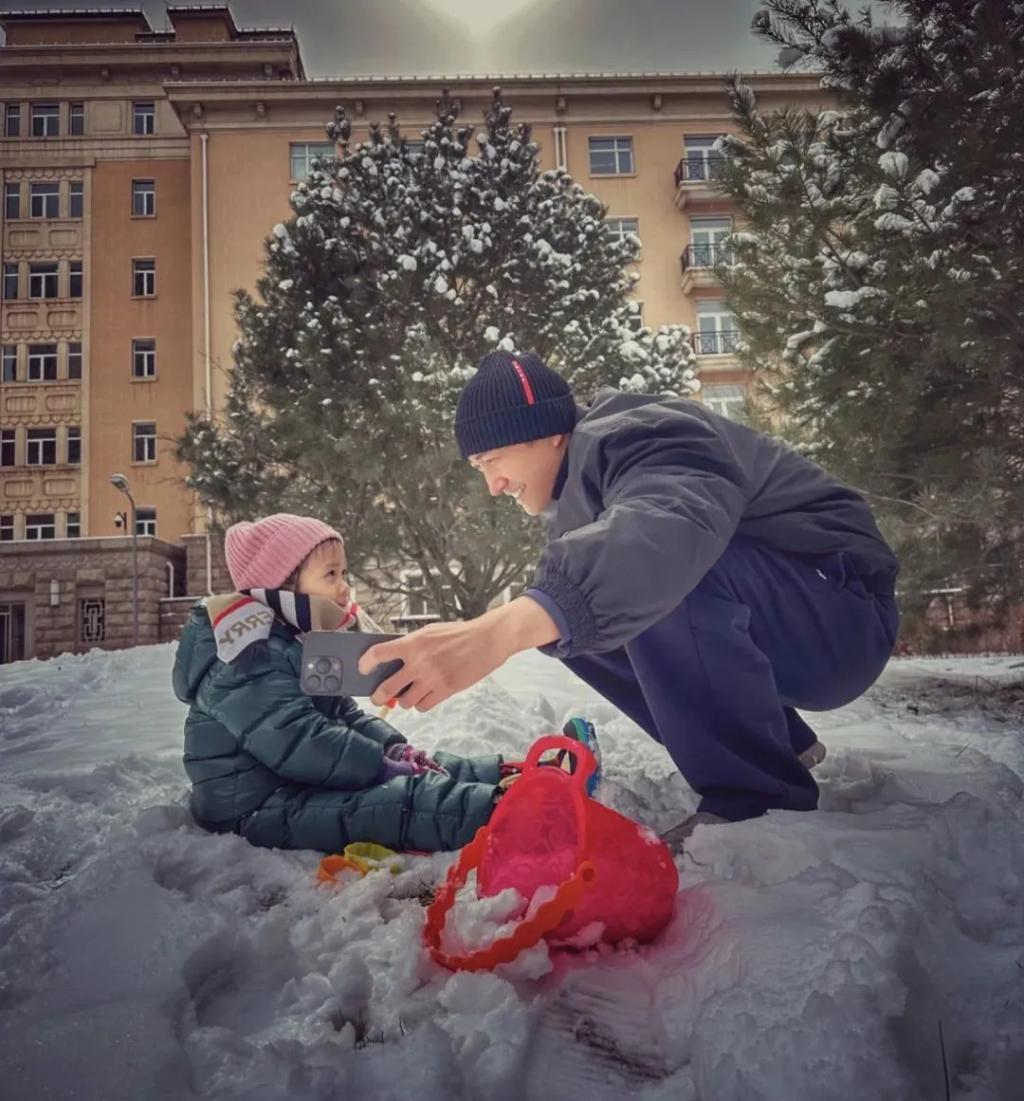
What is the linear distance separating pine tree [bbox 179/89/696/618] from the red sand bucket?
20.5 feet

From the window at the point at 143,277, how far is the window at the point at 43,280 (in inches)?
56.7

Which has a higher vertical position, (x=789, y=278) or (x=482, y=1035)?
(x=789, y=278)

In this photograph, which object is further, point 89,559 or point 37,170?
point 37,170

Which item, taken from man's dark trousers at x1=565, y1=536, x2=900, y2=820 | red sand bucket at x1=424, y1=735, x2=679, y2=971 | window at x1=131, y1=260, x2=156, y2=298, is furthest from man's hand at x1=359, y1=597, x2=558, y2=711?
window at x1=131, y1=260, x2=156, y2=298

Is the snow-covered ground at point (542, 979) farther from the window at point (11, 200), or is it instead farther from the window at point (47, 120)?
the window at point (47, 120)

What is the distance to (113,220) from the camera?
15633mm

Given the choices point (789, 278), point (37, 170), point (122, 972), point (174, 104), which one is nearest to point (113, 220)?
point (37, 170)

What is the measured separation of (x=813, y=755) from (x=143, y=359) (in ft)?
54.1

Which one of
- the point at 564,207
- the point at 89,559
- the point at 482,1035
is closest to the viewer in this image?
the point at 482,1035

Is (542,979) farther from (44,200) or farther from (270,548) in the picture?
(44,200)

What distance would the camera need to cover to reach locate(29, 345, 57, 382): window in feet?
50.2

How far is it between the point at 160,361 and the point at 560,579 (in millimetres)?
16552

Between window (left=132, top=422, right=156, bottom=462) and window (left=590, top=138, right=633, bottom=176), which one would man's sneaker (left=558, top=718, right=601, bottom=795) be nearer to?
window (left=132, top=422, right=156, bottom=462)

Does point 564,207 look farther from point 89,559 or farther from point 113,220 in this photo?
point 113,220
